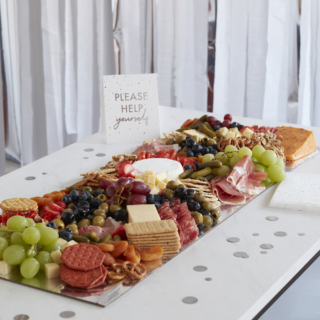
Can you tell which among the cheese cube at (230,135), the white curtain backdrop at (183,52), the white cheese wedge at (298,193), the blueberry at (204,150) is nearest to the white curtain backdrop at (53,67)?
the white curtain backdrop at (183,52)

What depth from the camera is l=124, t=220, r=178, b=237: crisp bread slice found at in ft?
4.12

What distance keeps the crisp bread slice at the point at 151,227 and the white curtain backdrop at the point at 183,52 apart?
2304 mm

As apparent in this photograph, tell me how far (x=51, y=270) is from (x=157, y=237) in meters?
0.26

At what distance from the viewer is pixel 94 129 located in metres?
3.93

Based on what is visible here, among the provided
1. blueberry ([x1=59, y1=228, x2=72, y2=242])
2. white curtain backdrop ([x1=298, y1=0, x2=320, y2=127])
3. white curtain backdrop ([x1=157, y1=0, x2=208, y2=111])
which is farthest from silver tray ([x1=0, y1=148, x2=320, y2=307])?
white curtain backdrop ([x1=157, y1=0, x2=208, y2=111])

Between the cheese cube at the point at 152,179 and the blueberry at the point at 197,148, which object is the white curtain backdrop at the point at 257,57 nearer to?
the blueberry at the point at 197,148

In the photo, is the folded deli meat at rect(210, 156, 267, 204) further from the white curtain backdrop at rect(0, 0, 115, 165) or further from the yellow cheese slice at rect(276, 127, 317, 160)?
the white curtain backdrop at rect(0, 0, 115, 165)

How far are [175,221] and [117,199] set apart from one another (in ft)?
0.74

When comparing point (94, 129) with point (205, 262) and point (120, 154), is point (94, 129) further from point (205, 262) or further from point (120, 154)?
point (205, 262)

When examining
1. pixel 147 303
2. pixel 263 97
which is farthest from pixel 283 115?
pixel 147 303

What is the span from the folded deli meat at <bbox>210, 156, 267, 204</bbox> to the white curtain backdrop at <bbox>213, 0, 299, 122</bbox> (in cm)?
165

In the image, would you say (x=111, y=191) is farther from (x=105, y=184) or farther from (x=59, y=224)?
(x=59, y=224)

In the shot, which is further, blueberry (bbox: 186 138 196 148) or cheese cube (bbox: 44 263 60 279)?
blueberry (bbox: 186 138 196 148)

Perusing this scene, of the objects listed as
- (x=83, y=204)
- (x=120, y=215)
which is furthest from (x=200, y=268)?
(x=83, y=204)
